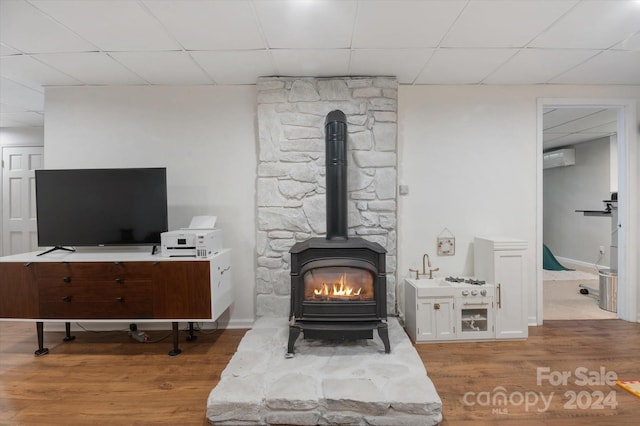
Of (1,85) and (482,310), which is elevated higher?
(1,85)

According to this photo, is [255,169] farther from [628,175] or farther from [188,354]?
[628,175]

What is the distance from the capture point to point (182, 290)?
2500 mm

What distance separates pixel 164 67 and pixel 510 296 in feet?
11.7

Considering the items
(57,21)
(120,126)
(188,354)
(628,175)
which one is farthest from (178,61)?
(628,175)

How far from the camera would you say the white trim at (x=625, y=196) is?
122 inches

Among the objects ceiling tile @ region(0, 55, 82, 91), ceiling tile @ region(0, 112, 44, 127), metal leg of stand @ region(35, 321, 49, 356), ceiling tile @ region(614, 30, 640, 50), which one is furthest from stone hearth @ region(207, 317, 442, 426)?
ceiling tile @ region(0, 112, 44, 127)

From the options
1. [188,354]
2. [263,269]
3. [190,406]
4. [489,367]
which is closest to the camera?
[190,406]

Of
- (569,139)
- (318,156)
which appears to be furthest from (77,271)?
(569,139)

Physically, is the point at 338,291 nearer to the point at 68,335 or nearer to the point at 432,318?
the point at 432,318

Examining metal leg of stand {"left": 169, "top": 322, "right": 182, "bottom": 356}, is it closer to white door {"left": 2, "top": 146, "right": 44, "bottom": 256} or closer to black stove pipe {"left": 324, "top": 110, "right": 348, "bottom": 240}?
black stove pipe {"left": 324, "top": 110, "right": 348, "bottom": 240}

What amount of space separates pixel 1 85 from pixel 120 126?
1.17m

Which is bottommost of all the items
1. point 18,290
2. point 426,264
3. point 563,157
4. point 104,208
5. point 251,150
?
point 18,290

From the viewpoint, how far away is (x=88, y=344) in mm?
2783

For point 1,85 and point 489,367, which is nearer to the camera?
point 489,367
